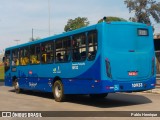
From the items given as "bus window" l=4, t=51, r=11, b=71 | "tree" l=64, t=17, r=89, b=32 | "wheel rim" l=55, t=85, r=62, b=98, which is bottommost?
"wheel rim" l=55, t=85, r=62, b=98

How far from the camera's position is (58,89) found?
54.4ft

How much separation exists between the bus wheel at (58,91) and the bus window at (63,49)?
3.52 ft

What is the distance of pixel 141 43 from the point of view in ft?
46.5

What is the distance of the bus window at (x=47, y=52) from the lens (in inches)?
676

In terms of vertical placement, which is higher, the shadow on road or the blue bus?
the blue bus

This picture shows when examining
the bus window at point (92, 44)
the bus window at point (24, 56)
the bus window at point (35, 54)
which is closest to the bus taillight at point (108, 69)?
the bus window at point (92, 44)

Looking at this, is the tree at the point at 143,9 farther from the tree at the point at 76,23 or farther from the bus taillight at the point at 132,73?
the bus taillight at the point at 132,73

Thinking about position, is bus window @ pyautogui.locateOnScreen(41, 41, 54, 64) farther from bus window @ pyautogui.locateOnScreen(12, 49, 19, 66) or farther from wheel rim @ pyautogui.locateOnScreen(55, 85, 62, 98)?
bus window @ pyautogui.locateOnScreen(12, 49, 19, 66)

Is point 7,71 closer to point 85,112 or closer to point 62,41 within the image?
point 62,41

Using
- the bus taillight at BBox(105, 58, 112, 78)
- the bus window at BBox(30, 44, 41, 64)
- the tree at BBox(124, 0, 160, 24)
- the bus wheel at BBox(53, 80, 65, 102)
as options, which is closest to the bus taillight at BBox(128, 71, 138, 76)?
the bus taillight at BBox(105, 58, 112, 78)

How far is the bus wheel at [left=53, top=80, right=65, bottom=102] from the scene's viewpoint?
1619cm

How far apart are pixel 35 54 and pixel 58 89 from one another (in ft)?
11.0

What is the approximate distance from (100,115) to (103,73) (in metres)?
1.99

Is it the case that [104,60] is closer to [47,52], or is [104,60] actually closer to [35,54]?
[47,52]
